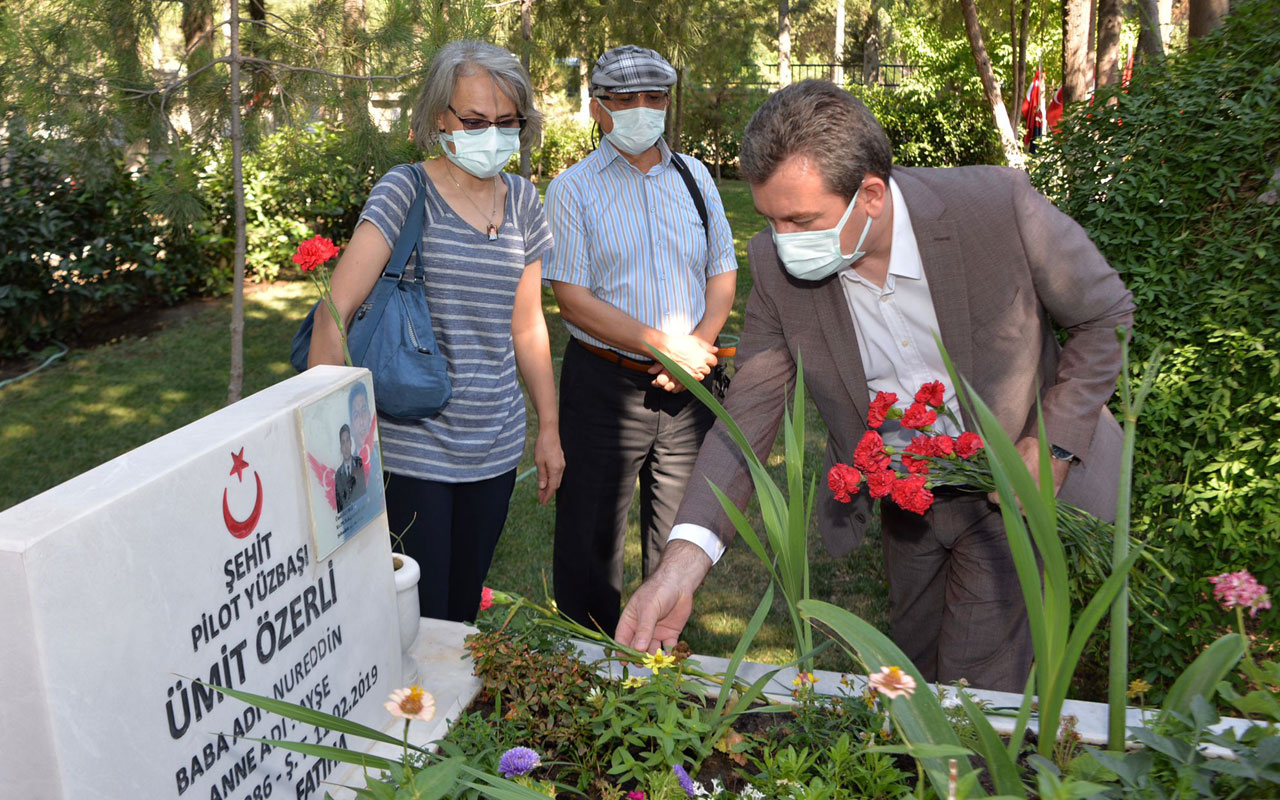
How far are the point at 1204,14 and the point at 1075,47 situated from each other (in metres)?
2.85

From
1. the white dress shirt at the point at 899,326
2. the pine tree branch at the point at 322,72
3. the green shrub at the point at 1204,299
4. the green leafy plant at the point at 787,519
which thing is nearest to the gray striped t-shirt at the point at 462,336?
the white dress shirt at the point at 899,326

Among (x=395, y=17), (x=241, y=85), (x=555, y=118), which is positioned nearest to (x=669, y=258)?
(x=395, y=17)

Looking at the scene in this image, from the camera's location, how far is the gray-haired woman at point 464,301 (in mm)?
2576

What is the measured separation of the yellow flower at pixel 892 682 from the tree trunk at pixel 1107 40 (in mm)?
7717

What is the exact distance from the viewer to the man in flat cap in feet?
10.4

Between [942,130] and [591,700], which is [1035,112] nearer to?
[942,130]

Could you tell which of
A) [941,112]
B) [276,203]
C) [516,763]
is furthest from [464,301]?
[941,112]

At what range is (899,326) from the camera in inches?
Result: 89.0

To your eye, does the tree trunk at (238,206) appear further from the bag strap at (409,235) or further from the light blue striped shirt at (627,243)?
the bag strap at (409,235)

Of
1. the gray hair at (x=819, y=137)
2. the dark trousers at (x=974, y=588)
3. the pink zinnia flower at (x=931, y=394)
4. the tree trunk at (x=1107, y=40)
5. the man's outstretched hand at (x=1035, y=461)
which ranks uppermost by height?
the tree trunk at (x=1107, y=40)

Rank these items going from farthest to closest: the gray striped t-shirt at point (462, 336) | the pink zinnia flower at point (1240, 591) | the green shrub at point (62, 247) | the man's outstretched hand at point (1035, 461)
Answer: the green shrub at point (62, 247) → the gray striped t-shirt at point (462, 336) → the man's outstretched hand at point (1035, 461) → the pink zinnia flower at point (1240, 591)

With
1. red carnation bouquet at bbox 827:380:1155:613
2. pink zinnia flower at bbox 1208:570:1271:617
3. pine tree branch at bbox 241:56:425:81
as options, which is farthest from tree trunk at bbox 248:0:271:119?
pink zinnia flower at bbox 1208:570:1271:617

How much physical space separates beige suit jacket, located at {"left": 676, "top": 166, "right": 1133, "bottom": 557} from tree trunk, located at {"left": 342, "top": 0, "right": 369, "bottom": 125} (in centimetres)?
285

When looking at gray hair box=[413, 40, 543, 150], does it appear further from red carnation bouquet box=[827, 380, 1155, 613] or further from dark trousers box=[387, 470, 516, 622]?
red carnation bouquet box=[827, 380, 1155, 613]
